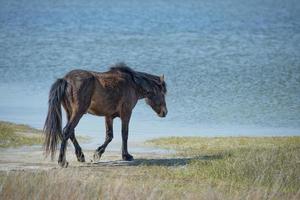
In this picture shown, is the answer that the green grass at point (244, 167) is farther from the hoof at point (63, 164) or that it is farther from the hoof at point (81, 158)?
the hoof at point (81, 158)

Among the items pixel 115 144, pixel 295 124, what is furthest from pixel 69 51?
pixel 115 144

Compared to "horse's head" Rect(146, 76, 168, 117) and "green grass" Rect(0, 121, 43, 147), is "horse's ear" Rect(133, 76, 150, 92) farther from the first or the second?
"green grass" Rect(0, 121, 43, 147)

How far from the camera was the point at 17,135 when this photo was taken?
1672 centimetres

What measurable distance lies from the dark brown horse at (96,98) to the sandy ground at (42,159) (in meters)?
0.21

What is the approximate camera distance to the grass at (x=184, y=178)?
32.9 feet

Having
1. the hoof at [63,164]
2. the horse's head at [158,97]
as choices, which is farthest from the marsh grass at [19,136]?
the hoof at [63,164]

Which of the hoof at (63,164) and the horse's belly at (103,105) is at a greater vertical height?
the horse's belly at (103,105)

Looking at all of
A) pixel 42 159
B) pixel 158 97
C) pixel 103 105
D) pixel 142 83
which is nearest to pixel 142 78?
pixel 142 83

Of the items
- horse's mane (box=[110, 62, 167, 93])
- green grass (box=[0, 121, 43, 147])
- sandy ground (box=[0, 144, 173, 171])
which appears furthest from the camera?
green grass (box=[0, 121, 43, 147])

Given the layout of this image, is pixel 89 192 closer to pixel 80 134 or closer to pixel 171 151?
pixel 171 151

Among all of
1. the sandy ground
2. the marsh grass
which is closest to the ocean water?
the marsh grass

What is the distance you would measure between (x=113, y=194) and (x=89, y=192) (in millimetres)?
322

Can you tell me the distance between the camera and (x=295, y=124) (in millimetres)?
22078

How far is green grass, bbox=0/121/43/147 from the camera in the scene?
15797 millimetres
